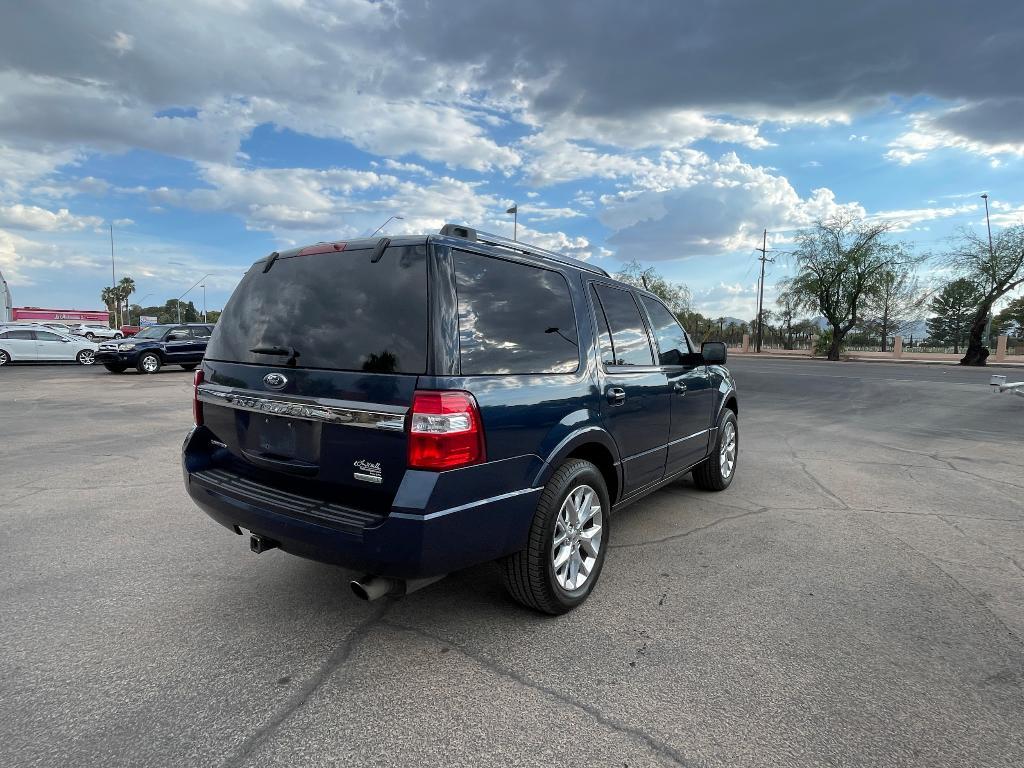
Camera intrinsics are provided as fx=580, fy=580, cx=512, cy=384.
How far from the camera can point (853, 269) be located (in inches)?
1724

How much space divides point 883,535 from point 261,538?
14.3 ft

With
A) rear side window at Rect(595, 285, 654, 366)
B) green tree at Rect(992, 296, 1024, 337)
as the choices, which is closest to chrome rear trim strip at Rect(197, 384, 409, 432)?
rear side window at Rect(595, 285, 654, 366)

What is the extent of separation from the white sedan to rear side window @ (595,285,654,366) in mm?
24537

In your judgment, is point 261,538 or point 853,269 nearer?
point 261,538

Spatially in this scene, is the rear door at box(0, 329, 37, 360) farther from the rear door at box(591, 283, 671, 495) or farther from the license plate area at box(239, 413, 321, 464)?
the rear door at box(591, 283, 671, 495)

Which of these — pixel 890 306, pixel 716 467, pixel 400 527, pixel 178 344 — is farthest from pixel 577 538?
pixel 890 306

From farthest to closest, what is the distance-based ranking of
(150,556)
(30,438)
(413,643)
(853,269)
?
(853,269) < (30,438) < (150,556) < (413,643)

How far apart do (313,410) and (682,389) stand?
2.86 meters

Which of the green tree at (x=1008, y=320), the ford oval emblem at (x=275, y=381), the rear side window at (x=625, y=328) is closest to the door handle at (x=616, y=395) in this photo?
the rear side window at (x=625, y=328)

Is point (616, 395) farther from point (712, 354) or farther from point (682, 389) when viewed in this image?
point (712, 354)

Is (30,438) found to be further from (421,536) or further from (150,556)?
(421,536)

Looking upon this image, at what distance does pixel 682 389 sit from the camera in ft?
14.6

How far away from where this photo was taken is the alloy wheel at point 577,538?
3070mm

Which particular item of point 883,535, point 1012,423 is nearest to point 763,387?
point 1012,423
